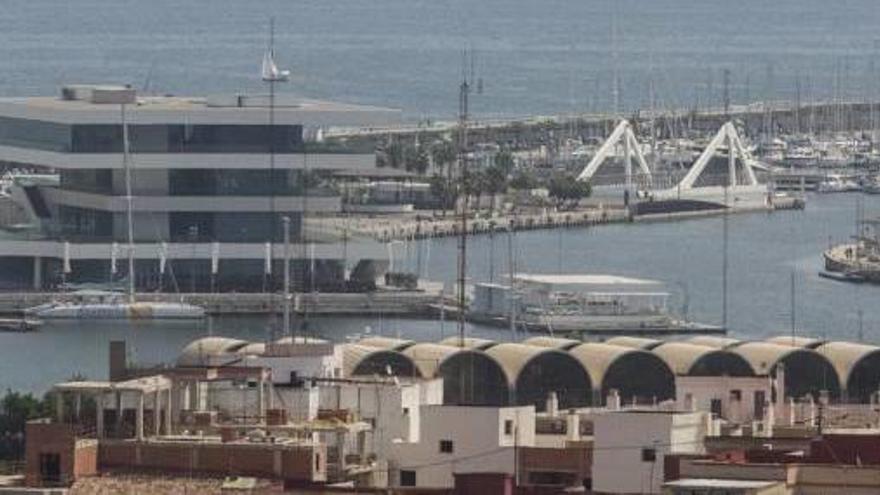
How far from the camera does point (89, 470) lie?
67.2 ft

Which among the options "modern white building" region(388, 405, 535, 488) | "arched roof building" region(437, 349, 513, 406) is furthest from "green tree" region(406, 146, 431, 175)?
"modern white building" region(388, 405, 535, 488)

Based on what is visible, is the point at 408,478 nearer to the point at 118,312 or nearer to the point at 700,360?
the point at 700,360

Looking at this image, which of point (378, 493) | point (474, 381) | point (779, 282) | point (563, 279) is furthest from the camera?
point (779, 282)

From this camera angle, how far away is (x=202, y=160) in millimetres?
57531

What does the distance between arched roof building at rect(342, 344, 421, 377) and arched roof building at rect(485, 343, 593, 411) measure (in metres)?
0.68

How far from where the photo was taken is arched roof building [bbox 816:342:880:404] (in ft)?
108

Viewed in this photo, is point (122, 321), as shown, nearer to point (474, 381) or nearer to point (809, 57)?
point (474, 381)

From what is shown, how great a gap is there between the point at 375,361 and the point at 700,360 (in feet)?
7.04

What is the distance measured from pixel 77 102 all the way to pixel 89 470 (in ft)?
130

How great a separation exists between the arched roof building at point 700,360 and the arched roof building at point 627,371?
77 millimetres

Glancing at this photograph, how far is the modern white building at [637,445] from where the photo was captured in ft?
69.6

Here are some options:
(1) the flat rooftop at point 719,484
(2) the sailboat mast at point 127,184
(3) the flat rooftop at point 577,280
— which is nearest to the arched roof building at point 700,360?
(1) the flat rooftop at point 719,484

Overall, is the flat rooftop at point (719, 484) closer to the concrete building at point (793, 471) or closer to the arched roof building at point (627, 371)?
the concrete building at point (793, 471)

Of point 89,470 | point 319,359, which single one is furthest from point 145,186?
point 89,470
